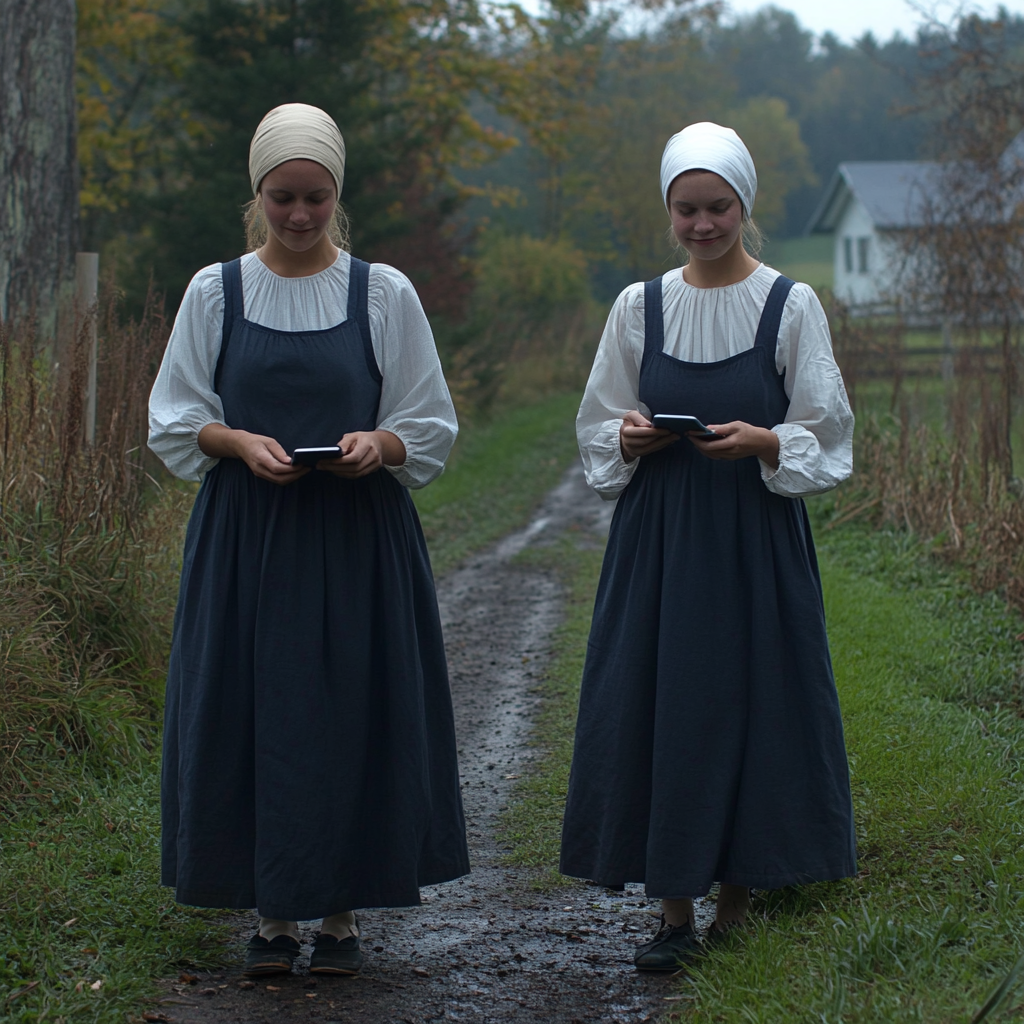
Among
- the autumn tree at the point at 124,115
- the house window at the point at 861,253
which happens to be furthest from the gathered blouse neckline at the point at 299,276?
the house window at the point at 861,253

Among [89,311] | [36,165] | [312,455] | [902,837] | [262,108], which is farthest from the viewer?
[262,108]

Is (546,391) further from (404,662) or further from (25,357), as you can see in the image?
(404,662)

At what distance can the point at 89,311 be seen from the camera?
508cm

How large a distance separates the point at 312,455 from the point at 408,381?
1.35ft

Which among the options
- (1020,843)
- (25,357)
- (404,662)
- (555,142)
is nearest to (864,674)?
(1020,843)

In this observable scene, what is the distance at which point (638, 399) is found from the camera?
3.50 metres

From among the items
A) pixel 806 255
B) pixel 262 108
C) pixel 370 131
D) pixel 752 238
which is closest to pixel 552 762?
pixel 752 238

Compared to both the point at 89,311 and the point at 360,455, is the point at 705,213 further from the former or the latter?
the point at 89,311

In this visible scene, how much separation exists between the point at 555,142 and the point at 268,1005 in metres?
19.1

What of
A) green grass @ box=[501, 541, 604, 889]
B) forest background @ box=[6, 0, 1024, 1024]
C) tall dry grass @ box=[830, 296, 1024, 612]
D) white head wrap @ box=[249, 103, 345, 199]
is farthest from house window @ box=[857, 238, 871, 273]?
white head wrap @ box=[249, 103, 345, 199]

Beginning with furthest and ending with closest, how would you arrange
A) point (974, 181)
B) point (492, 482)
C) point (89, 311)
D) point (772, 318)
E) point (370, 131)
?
1. point (370, 131)
2. point (974, 181)
3. point (492, 482)
4. point (89, 311)
5. point (772, 318)

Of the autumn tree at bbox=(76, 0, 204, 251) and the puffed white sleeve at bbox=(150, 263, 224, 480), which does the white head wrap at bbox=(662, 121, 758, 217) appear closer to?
the puffed white sleeve at bbox=(150, 263, 224, 480)

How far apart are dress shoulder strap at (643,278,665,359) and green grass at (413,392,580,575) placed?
6.05 m

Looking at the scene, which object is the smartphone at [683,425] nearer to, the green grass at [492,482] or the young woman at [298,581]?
the young woman at [298,581]
